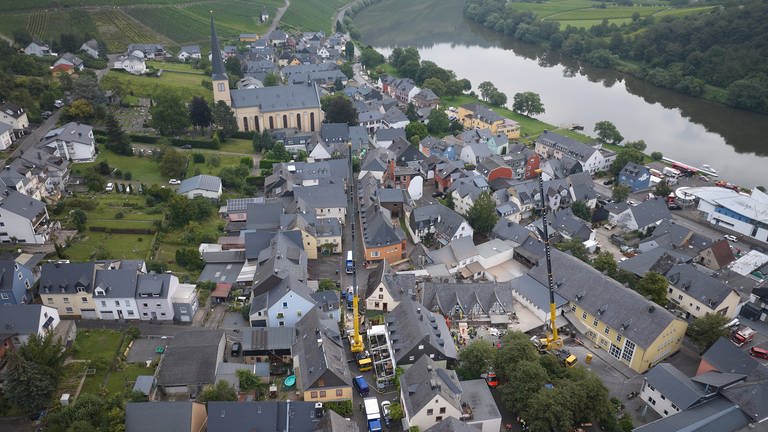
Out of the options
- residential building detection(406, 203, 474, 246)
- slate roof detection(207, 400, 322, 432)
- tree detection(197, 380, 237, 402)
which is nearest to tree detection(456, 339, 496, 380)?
slate roof detection(207, 400, 322, 432)

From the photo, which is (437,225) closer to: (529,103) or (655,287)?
(655,287)

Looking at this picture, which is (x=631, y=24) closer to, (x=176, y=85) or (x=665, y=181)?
(x=665, y=181)

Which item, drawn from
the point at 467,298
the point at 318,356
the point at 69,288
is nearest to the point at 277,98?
the point at 69,288

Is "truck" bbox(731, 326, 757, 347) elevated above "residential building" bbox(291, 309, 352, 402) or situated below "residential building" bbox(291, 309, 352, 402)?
below

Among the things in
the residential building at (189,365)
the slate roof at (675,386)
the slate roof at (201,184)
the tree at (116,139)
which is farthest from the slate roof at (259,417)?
the tree at (116,139)

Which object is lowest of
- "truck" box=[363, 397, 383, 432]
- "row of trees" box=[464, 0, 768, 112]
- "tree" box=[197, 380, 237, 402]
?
"truck" box=[363, 397, 383, 432]

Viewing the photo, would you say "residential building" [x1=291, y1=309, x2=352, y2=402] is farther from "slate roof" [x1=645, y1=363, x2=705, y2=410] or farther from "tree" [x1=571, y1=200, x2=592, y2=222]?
"tree" [x1=571, y1=200, x2=592, y2=222]

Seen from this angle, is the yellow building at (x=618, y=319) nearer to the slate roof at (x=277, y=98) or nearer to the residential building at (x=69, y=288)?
the residential building at (x=69, y=288)
